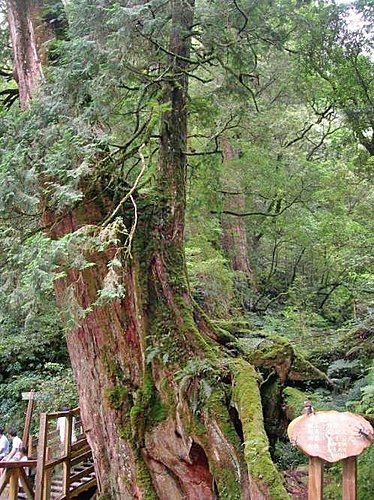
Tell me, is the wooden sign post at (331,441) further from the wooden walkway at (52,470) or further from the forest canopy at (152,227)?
the wooden walkway at (52,470)

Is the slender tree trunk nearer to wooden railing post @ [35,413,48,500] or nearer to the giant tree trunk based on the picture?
the giant tree trunk

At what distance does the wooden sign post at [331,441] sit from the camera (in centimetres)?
238

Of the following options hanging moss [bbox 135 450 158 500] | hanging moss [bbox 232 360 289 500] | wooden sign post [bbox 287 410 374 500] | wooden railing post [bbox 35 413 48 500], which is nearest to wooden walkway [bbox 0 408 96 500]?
wooden railing post [bbox 35 413 48 500]

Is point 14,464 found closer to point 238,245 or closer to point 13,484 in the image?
point 13,484

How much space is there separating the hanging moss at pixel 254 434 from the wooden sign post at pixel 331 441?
0.83 meters

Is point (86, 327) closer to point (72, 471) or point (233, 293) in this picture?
point (72, 471)

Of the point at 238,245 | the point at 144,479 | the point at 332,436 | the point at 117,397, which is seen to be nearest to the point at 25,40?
the point at 117,397

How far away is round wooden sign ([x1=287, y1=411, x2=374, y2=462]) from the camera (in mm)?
2381

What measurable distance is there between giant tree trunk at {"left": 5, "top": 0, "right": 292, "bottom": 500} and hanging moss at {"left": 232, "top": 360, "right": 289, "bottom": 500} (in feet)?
0.04

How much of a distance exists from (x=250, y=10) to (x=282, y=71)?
4.01 m

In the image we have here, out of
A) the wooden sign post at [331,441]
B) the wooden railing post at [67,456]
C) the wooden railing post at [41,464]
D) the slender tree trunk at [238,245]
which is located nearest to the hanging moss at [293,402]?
the wooden sign post at [331,441]

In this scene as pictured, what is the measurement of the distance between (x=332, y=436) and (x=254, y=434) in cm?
147

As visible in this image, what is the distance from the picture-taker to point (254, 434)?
3793mm

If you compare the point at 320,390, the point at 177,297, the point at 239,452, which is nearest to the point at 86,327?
the point at 177,297
